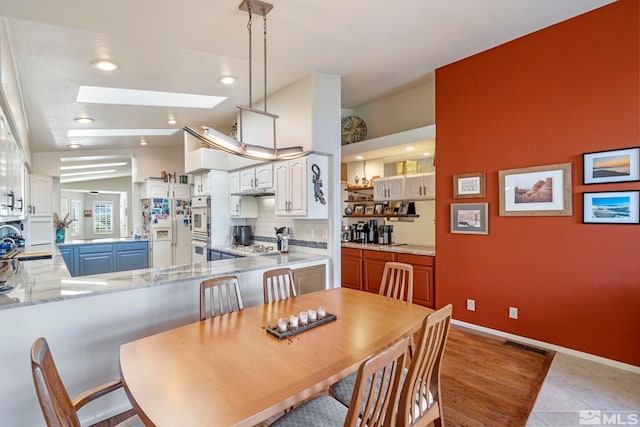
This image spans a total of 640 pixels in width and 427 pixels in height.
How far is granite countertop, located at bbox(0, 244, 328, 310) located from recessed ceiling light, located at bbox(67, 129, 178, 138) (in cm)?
275

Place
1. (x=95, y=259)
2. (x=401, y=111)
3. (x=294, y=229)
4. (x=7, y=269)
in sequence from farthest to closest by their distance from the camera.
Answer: (x=95, y=259), (x=401, y=111), (x=294, y=229), (x=7, y=269)

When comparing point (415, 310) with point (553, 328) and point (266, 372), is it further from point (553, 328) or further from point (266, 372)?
point (553, 328)

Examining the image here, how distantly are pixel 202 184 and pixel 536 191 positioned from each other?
15.0ft

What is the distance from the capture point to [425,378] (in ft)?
4.99

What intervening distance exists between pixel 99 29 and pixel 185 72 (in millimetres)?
926

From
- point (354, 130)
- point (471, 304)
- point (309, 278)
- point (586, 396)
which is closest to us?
point (586, 396)

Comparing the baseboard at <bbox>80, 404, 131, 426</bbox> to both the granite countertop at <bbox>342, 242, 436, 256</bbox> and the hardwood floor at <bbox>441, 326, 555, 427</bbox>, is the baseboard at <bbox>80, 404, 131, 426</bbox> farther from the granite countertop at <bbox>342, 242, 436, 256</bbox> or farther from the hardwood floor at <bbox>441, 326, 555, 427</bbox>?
Result: the granite countertop at <bbox>342, 242, 436, 256</bbox>

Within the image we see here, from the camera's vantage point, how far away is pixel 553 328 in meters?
2.99

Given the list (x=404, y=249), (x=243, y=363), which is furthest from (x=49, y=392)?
(x=404, y=249)

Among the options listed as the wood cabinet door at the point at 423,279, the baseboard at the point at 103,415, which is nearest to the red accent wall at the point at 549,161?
the wood cabinet door at the point at 423,279

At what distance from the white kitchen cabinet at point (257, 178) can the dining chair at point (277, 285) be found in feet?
6.06

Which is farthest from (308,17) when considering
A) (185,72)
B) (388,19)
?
(185,72)

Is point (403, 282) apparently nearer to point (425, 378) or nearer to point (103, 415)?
point (425, 378)

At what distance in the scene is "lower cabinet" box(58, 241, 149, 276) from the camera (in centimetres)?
570
